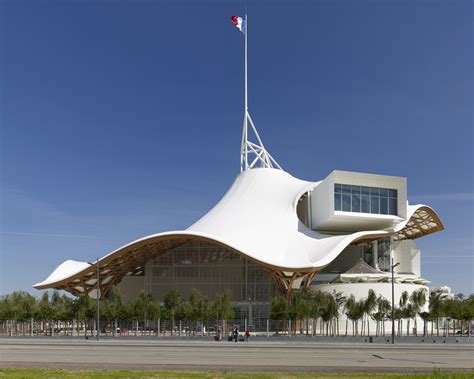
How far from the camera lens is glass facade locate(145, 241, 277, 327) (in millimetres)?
68125

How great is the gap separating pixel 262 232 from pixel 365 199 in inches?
521

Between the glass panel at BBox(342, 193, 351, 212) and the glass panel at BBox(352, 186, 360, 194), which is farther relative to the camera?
the glass panel at BBox(352, 186, 360, 194)

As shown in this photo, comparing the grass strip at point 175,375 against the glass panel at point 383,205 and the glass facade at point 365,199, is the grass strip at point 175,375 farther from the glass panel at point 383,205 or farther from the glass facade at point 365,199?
the glass panel at point 383,205

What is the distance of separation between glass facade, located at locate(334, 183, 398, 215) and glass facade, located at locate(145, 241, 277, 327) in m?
12.3

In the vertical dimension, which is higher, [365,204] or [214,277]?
[365,204]

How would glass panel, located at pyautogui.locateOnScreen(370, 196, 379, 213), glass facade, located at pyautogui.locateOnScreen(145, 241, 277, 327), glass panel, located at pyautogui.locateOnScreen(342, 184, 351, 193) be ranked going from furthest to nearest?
glass panel, located at pyautogui.locateOnScreen(370, 196, 379, 213) < glass panel, located at pyautogui.locateOnScreen(342, 184, 351, 193) < glass facade, located at pyautogui.locateOnScreen(145, 241, 277, 327)

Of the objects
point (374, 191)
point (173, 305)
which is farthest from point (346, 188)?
point (173, 305)

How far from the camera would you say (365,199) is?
2813 inches

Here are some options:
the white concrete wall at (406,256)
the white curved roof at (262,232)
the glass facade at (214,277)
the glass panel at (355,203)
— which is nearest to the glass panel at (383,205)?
the white curved roof at (262,232)

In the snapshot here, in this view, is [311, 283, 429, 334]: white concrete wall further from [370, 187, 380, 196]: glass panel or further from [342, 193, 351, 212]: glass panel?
[370, 187, 380, 196]: glass panel

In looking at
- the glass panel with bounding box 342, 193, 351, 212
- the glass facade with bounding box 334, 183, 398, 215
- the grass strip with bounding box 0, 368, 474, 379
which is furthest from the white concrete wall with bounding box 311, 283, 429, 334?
the grass strip with bounding box 0, 368, 474, 379

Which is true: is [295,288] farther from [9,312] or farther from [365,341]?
[9,312]

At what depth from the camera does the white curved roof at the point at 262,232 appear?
6294 cm

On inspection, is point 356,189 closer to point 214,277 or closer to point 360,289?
point 360,289
